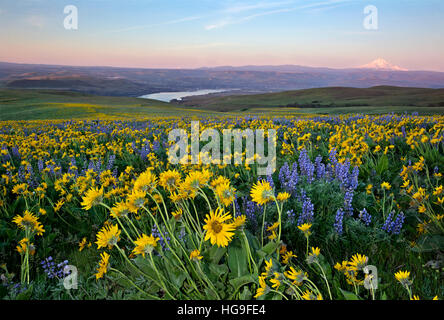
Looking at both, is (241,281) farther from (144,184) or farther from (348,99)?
(348,99)

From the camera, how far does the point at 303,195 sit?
3.11m

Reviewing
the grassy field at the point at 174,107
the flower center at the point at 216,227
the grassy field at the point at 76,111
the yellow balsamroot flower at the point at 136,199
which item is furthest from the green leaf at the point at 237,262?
the grassy field at the point at 76,111

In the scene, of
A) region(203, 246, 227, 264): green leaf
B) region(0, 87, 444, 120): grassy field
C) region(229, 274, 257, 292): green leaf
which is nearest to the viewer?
region(229, 274, 257, 292): green leaf

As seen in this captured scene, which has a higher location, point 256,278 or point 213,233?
point 213,233

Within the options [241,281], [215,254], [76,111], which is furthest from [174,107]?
[241,281]

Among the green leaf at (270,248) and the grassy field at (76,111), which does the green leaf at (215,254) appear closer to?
the green leaf at (270,248)

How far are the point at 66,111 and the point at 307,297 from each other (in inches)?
1460
